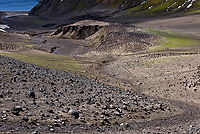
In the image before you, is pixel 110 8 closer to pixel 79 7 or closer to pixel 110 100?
pixel 79 7

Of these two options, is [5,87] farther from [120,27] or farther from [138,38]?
[120,27]

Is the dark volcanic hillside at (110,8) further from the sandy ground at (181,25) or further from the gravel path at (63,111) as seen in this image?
the gravel path at (63,111)

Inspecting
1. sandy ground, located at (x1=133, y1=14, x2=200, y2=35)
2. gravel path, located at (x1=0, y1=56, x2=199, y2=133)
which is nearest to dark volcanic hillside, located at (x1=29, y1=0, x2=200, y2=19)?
sandy ground, located at (x1=133, y1=14, x2=200, y2=35)

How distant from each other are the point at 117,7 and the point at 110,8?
572cm

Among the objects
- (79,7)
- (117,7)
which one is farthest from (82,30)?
(79,7)

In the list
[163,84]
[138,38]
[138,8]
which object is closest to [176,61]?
[163,84]

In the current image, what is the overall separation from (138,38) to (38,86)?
4248 cm

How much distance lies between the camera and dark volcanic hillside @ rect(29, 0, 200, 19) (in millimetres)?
140788

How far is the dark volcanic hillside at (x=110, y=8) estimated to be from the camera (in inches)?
5543

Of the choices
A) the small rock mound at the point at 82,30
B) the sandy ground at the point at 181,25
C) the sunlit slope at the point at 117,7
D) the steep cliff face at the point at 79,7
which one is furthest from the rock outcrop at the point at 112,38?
the steep cliff face at the point at 79,7

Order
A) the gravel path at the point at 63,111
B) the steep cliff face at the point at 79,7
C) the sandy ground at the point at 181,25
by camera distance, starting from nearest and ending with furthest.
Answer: the gravel path at the point at 63,111 < the sandy ground at the point at 181,25 < the steep cliff face at the point at 79,7

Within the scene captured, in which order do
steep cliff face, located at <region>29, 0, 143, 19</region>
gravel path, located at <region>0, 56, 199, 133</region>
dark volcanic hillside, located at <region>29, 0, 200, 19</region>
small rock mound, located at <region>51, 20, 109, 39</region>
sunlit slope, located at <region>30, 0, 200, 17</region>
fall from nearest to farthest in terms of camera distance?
gravel path, located at <region>0, 56, 199, 133</region> → small rock mound, located at <region>51, 20, 109, 39</region> → sunlit slope, located at <region>30, 0, 200, 17</region> → dark volcanic hillside, located at <region>29, 0, 200, 19</region> → steep cliff face, located at <region>29, 0, 143, 19</region>

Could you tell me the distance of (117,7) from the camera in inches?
6831

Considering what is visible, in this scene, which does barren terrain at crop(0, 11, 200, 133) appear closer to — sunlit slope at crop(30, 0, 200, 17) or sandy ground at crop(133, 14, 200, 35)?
sandy ground at crop(133, 14, 200, 35)
